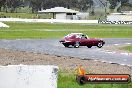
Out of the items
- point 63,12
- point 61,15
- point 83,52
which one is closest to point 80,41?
point 83,52

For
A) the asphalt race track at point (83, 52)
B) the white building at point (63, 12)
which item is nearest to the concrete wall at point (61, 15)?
the white building at point (63, 12)

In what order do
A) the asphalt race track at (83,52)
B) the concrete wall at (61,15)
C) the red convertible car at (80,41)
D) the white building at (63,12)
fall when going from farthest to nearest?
the concrete wall at (61,15)
the white building at (63,12)
the red convertible car at (80,41)
the asphalt race track at (83,52)

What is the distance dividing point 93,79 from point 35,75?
100 centimetres

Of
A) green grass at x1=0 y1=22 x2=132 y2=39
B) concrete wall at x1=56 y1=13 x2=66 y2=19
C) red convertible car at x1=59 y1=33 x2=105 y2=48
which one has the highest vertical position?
red convertible car at x1=59 y1=33 x2=105 y2=48

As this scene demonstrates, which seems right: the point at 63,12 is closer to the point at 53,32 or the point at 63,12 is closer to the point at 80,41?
the point at 53,32

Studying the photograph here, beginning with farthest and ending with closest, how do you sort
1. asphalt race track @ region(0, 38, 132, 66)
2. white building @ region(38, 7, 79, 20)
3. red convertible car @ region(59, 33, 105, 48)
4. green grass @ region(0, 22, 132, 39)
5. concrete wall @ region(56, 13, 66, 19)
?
concrete wall @ region(56, 13, 66, 19) → white building @ region(38, 7, 79, 20) → green grass @ region(0, 22, 132, 39) → red convertible car @ region(59, 33, 105, 48) → asphalt race track @ region(0, 38, 132, 66)

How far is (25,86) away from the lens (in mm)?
7719

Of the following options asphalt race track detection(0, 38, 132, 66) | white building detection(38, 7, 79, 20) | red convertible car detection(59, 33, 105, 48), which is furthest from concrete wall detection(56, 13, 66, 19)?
asphalt race track detection(0, 38, 132, 66)

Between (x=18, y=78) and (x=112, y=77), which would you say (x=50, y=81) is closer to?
(x=18, y=78)

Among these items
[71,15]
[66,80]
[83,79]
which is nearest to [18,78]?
[83,79]

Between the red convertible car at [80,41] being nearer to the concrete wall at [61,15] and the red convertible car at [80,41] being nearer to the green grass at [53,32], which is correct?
the green grass at [53,32]

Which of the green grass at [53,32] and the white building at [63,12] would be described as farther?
the white building at [63,12]

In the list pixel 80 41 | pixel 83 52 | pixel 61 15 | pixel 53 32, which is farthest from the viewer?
pixel 61 15

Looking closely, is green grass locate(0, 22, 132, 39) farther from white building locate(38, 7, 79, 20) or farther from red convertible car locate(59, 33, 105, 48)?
white building locate(38, 7, 79, 20)
